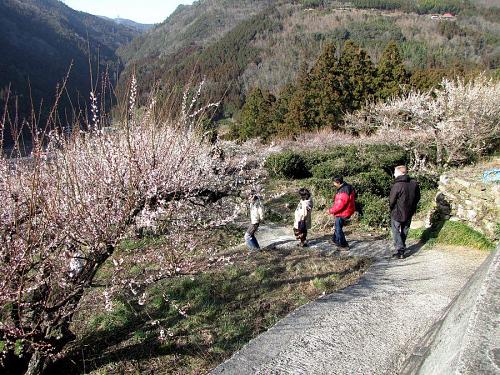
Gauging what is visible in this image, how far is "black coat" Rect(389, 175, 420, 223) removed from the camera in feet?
20.0

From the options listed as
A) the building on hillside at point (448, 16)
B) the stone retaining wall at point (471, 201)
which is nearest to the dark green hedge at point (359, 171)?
the stone retaining wall at point (471, 201)

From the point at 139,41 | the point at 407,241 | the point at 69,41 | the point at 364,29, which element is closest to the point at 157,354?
A: the point at 407,241

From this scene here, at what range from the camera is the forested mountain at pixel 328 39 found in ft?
239

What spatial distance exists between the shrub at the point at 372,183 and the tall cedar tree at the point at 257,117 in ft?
84.0

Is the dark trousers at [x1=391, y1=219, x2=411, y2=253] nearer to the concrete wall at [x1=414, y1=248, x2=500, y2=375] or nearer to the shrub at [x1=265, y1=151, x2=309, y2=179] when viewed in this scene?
the concrete wall at [x1=414, y1=248, x2=500, y2=375]

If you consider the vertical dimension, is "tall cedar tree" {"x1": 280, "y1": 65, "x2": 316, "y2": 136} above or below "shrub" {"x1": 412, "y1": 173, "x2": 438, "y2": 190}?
above

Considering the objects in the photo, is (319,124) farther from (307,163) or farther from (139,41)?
(139,41)

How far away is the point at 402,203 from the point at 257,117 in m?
32.6

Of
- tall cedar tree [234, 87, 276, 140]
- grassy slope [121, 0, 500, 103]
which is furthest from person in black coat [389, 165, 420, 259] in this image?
grassy slope [121, 0, 500, 103]

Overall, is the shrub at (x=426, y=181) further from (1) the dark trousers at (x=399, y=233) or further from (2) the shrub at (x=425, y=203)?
(1) the dark trousers at (x=399, y=233)

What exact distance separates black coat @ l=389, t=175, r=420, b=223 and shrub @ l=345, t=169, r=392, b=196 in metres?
3.86

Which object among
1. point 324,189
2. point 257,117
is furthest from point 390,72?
point 324,189

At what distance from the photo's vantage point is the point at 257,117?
3791 cm

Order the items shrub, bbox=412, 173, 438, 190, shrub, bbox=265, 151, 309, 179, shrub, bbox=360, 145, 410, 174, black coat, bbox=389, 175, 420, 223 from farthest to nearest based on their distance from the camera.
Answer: shrub, bbox=265, 151, 309, 179 < shrub, bbox=360, 145, 410, 174 < shrub, bbox=412, 173, 438, 190 < black coat, bbox=389, 175, 420, 223
